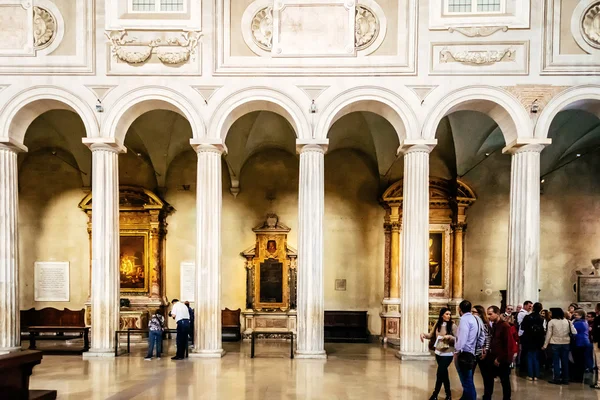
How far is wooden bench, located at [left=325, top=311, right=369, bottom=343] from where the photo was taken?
1499 centimetres

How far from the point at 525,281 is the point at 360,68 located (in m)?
6.66

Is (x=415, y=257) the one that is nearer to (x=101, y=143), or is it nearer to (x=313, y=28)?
(x=313, y=28)

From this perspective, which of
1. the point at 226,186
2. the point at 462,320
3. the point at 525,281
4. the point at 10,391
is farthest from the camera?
the point at 226,186

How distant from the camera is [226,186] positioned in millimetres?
15891

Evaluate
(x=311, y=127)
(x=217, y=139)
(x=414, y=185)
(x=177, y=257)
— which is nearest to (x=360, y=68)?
(x=311, y=127)

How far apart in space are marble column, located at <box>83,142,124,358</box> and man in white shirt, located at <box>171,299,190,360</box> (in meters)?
1.68

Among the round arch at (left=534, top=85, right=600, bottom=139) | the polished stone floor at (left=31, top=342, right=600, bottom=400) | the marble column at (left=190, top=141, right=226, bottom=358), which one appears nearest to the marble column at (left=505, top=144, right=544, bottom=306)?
the round arch at (left=534, top=85, right=600, bottom=139)

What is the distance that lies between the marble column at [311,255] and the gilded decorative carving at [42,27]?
22.7 ft

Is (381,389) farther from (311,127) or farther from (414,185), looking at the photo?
(311,127)

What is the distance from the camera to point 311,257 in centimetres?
1123

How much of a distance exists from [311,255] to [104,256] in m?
5.20

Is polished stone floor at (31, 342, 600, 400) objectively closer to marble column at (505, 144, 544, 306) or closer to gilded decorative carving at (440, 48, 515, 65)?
marble column at (505, 144, 544, 306)

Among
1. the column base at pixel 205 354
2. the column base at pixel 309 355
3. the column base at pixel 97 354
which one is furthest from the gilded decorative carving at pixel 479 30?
the column base at pixel 97 354

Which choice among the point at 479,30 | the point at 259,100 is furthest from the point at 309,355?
the point at 479,30
